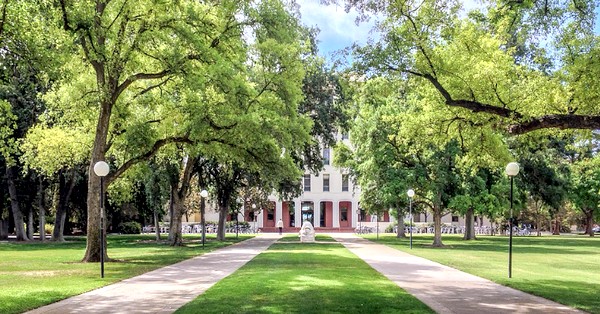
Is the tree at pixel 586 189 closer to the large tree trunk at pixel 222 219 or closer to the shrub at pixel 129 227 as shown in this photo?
the large tree trunk at pixel 222 219

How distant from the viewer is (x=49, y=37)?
1219 centimetres

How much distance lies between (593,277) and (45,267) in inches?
628

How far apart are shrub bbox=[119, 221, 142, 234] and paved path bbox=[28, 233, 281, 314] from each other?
139 feet

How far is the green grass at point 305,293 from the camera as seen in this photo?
9.64 metres

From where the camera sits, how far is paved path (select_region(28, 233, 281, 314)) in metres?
9.87

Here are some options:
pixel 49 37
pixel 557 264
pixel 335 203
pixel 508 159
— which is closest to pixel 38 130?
pixel 49 37

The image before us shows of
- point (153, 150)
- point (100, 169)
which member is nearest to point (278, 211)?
point (153, 150)

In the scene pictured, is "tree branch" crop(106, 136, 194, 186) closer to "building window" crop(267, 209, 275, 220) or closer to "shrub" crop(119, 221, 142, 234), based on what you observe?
"shrub" crop(119, 221, 142, 234)

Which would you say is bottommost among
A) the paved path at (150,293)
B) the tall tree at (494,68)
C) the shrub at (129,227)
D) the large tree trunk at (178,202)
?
the shrub at (129,227)

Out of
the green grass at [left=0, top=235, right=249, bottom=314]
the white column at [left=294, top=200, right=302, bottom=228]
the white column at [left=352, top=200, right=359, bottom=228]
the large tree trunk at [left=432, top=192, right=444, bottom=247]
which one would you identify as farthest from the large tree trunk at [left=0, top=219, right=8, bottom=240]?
the white column at [left=352, top=200, right=359, bottom=228]

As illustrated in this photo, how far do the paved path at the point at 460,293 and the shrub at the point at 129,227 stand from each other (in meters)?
44.2

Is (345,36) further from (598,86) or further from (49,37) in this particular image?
(49,37)

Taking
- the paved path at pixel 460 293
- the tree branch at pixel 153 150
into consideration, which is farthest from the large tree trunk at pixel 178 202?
the paved path at pixel 460 293

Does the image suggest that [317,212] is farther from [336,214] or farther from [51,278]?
[51,278]
